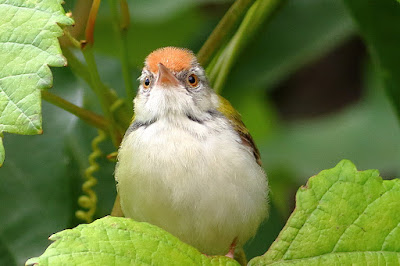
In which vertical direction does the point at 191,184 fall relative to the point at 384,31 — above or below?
below

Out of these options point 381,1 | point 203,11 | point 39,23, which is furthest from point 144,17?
point 39,23

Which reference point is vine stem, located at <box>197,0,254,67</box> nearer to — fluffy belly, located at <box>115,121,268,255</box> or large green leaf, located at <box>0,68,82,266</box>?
fluffy belly, located at <box>115,121,268,255</box>

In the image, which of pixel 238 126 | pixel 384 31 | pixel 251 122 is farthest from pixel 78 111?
pixel 251 122

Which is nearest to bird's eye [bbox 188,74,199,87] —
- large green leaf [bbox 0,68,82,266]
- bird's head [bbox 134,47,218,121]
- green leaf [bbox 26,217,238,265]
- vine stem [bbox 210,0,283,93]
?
bird's head [bbox 134,47,218,121]

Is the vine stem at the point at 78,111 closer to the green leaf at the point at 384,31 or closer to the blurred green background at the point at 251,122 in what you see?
the blurred green background at the point at 251,122

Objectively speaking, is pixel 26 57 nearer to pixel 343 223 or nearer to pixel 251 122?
pixel 343 223
